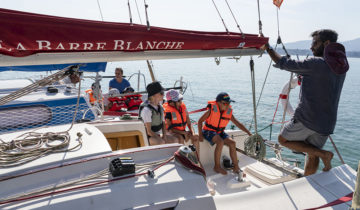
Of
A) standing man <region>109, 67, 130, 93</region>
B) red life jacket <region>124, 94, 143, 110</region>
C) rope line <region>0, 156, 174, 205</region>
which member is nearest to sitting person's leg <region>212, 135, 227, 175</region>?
rope line <region>0, 156, 174, 205</region>

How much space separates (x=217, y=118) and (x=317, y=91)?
1529 millimetres

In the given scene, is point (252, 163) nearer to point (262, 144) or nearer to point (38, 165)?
point (262, 144)

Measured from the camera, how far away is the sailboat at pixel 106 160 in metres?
1.43

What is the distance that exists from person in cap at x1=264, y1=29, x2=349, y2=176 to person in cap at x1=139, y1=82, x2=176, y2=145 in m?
1.41

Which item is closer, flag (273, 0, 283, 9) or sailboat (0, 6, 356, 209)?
sailboat (0, 6, 356, 209)

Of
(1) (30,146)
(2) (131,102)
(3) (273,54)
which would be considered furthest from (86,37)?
(2) (131,102)

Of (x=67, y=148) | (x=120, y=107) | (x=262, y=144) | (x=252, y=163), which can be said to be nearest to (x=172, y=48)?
(x=67, y=148)

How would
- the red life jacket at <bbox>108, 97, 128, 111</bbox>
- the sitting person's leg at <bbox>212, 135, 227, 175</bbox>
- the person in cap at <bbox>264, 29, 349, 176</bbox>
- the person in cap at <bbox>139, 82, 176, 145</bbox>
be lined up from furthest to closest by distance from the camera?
the red life jacket at <bbox>108, 97, 128, 111</bbox> < the sitting person's leg at <bbox>212, 135, 227, 175</bbox> < the person in cap at <bbox>139, 82, 176, 145</bbox> < the person in cap at <bbox>264, 29, 349, 176</bbox>

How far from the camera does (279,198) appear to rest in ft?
6.50

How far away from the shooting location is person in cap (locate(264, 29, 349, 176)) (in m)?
2.20

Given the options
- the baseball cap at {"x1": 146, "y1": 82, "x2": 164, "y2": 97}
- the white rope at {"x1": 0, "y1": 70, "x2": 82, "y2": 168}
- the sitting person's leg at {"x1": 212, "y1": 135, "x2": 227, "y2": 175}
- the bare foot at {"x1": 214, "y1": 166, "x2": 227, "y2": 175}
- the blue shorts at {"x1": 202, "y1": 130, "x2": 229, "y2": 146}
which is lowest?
the bare foot at {"x1": 214, "y1": 166, "x2": 227, "y2": 175}

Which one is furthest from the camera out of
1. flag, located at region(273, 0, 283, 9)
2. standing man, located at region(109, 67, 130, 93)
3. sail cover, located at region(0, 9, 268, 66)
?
standing man, located at region(109, 67, 130, 93)

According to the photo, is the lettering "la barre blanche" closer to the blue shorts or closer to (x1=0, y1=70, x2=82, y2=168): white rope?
(x1=0, y1=70, x2=82, y2=168): white rope

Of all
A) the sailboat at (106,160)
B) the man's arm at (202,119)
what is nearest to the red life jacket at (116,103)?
the man's arm at (202,119)
